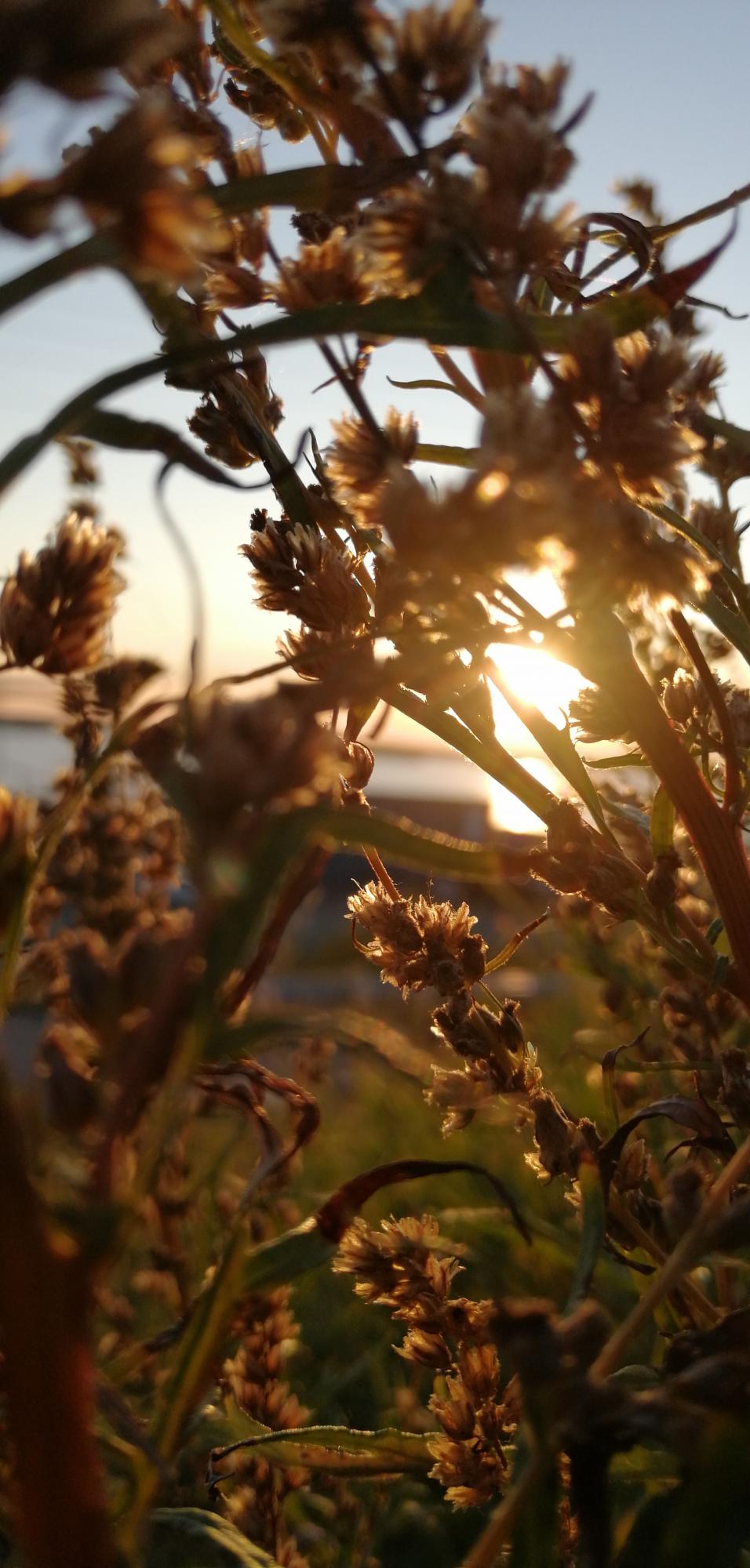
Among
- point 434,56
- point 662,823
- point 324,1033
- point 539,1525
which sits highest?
point 434,56

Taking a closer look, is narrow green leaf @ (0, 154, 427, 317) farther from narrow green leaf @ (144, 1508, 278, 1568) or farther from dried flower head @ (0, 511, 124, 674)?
narrow green leaf @ (144, 1508, 278, 1568)

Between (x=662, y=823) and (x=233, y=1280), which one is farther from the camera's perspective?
(x=662, y=823)

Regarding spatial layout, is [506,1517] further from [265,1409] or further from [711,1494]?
[265,1409]

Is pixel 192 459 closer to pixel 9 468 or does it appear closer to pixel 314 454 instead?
pixel 9 468

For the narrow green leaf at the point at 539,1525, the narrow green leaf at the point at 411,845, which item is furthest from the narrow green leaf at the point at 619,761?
the narrow green leaf at the point at 539,1525

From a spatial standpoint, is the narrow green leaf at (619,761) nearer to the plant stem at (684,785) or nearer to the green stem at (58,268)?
the plant stem at (684,785)

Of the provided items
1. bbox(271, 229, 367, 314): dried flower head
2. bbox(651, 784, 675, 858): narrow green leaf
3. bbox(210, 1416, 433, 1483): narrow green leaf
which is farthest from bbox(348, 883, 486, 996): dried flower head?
bbox(271, 229, 367, 314): dried flower head

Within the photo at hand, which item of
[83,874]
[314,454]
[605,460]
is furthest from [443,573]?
[83,874]

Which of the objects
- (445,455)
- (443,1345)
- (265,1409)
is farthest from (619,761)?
(265,1409)
